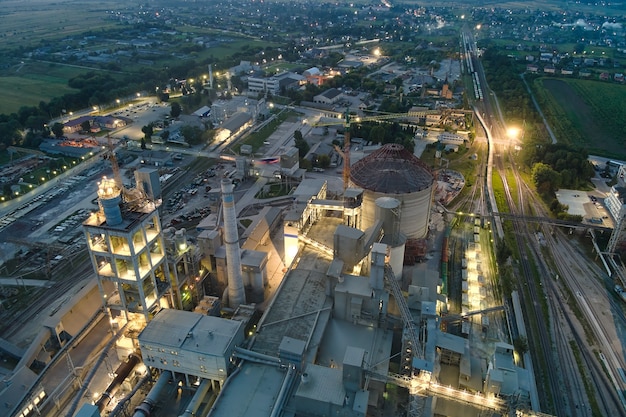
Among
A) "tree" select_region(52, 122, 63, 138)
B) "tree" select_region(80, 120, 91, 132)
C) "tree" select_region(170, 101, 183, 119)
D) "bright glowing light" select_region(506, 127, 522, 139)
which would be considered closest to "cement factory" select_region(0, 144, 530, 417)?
"bright glowing light" select_region(506, 127, 522, 139)

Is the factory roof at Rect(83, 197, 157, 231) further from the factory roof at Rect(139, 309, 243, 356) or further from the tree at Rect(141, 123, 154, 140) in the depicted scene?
the tree at Rect(141, 123, 154, 140)

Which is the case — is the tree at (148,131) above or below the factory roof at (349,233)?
below

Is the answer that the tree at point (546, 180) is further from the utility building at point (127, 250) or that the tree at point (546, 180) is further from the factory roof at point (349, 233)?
the utility building at point (127, 250)

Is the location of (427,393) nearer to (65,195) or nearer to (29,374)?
(29,374)

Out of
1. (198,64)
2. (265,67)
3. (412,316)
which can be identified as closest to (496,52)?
(265,67)

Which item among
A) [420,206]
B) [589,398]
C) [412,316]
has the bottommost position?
[589,398]

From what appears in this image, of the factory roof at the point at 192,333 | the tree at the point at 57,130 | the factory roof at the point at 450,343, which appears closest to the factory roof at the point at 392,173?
the factory roof at the point at 450,343
